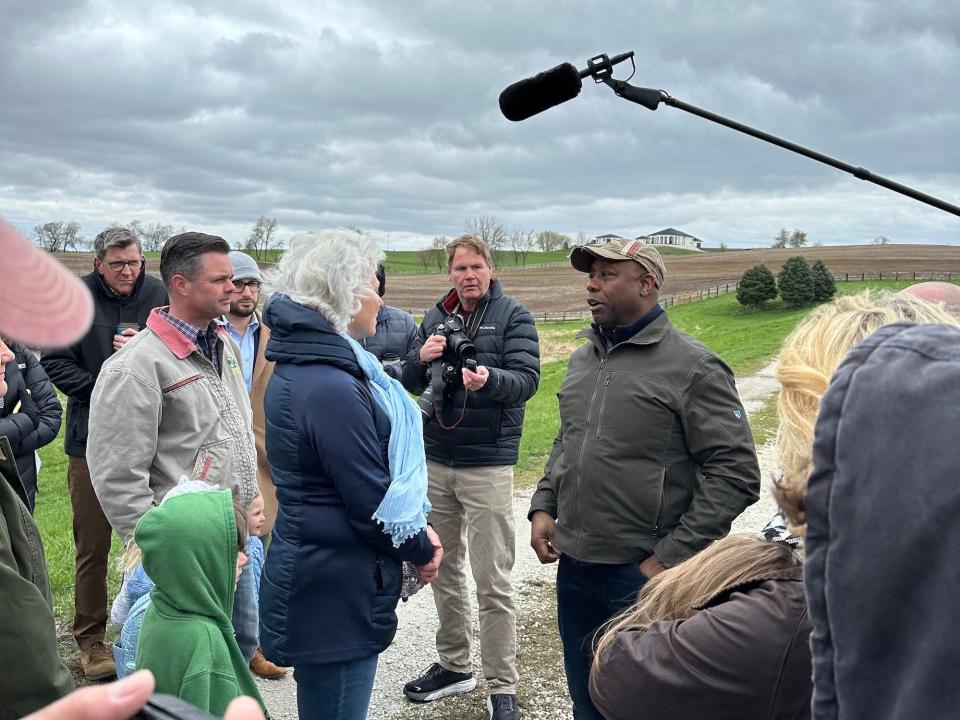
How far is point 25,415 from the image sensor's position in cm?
465

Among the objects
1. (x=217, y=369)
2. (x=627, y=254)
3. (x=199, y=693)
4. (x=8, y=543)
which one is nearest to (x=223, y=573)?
(x=199, y=693)

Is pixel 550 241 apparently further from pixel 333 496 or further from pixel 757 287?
pixel 333 496

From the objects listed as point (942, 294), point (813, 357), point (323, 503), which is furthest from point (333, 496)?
point (942, 294)

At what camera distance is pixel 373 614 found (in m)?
2.93

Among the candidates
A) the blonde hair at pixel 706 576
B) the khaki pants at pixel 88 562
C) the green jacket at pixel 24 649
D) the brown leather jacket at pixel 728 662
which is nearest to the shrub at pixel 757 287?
the khaki pants at pixel 88 562

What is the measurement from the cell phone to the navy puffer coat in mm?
1888

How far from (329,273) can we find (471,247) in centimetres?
163

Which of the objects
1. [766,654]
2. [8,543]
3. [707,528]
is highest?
[8,543]

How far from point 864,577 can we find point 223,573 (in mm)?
2220

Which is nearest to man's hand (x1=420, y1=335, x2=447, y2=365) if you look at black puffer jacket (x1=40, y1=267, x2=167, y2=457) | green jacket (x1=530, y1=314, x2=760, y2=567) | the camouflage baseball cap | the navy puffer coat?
the camouflage baseball cap

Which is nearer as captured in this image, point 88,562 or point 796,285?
point 88,562

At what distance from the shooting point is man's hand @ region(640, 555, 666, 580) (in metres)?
3.06

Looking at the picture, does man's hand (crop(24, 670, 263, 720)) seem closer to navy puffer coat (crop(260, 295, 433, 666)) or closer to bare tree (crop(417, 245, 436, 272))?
navy puffer coat (crop(260, 295, 433, 666))

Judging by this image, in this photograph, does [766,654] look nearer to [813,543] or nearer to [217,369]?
[813,543]
